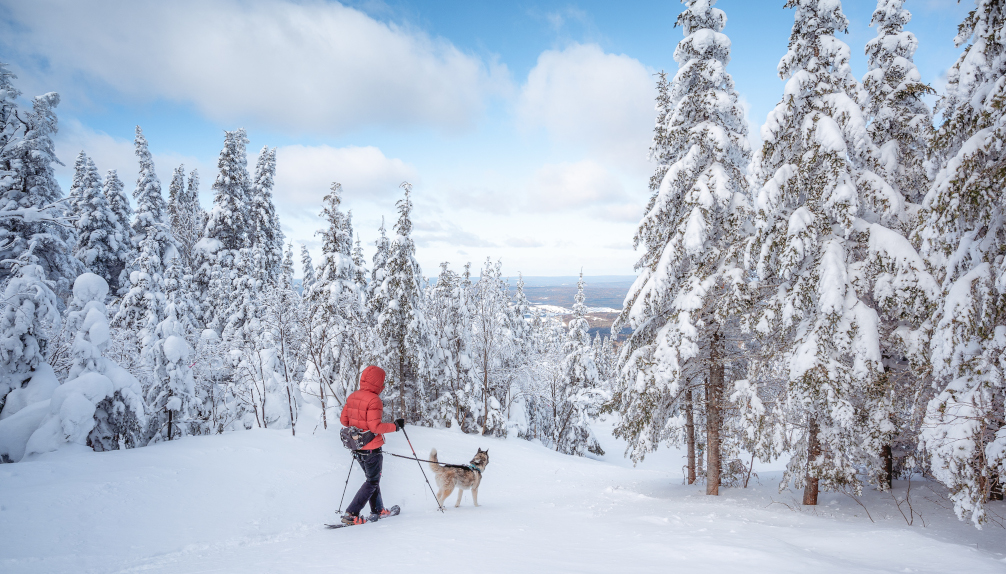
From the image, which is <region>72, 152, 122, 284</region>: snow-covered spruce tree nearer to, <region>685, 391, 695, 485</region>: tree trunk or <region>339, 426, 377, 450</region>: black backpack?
<region>339, 426, 377, 450</region>: black backpack

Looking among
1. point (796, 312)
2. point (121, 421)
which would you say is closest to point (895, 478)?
point (796, 312)

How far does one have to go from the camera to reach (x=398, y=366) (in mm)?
21297

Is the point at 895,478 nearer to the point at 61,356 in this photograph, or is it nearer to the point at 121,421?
the point at 121,421

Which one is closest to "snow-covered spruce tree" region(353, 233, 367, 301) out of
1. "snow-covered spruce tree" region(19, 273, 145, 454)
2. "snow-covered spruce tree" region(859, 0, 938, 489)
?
"snow-covered spruce tree" region(19, 273, 145, 454)

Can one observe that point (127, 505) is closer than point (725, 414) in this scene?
Yes

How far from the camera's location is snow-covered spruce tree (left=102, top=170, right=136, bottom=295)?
2442cm

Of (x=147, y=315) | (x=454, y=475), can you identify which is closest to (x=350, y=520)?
(x=454, y=475)

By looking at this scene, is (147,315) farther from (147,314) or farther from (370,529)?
(370,529)

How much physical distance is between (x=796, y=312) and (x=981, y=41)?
5.05m

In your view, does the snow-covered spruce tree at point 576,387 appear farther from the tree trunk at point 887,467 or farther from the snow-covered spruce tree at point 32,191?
the snow-covered spruce tree at point 32,191

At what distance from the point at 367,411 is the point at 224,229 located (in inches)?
1093

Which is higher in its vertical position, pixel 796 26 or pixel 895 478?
pixel 796 26

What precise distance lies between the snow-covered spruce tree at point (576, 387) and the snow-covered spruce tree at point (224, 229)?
74.2 feet

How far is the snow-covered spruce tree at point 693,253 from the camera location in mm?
9820
